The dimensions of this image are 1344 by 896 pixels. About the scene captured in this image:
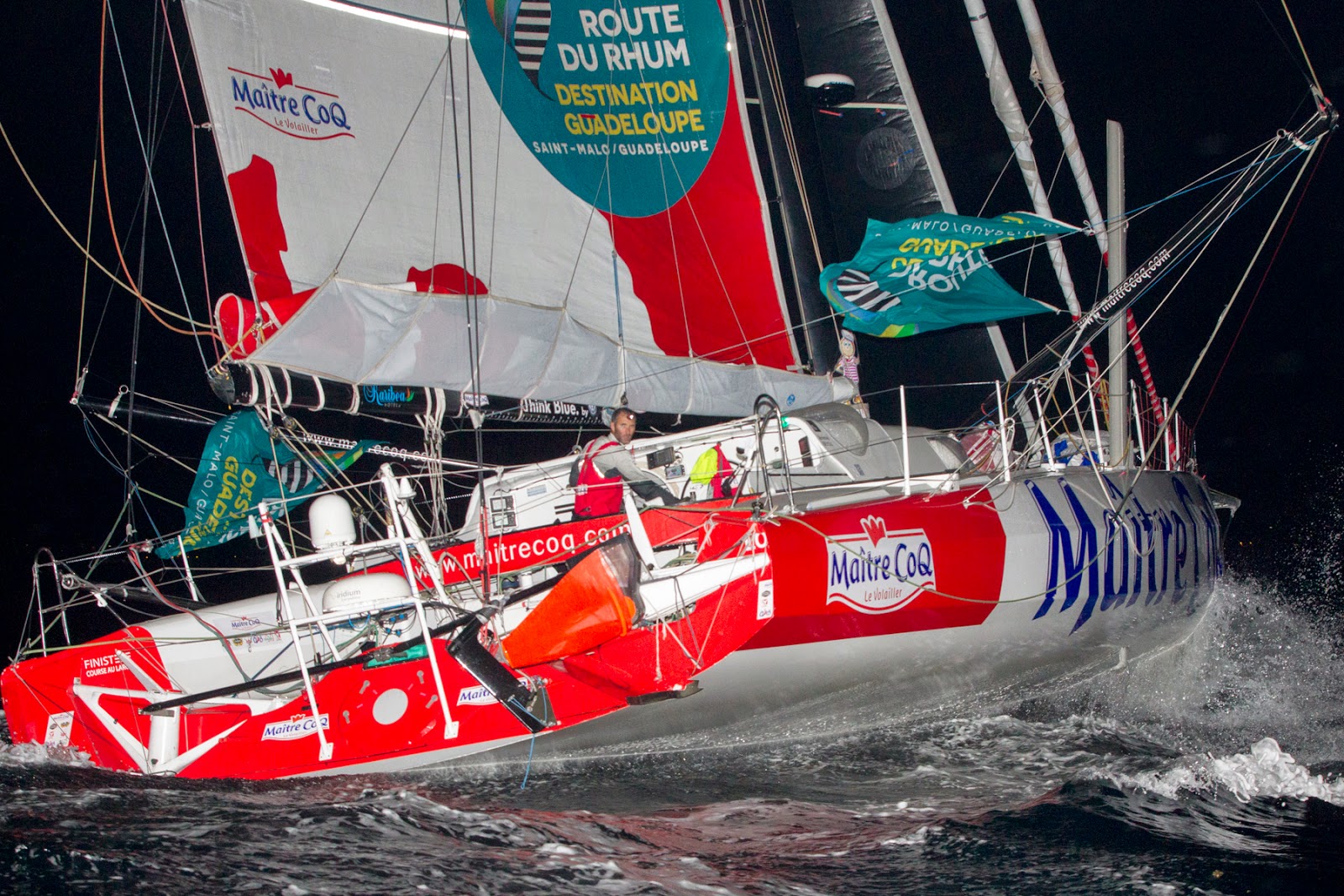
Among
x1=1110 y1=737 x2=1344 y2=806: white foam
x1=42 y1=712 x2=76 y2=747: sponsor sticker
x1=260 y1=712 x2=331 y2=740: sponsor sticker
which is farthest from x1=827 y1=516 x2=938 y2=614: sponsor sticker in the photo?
x1=42 y1=712 x2=76 y2=747: sponsor sticker

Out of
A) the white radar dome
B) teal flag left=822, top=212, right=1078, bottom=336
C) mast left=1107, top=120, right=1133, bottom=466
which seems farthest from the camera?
mast left=1107, top=120, right=1133, bottom=466

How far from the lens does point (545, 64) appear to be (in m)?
5.75

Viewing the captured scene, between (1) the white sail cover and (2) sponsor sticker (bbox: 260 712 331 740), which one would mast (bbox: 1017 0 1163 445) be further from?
(2) sponsor sticker (bbox: 260 712 331 740)

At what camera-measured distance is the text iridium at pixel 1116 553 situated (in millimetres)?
4566

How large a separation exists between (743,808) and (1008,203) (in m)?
8.61

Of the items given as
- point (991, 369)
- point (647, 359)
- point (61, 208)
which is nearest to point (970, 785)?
point (647, 359)

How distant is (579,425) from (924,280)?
215 cm

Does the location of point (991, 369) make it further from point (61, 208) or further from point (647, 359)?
point (61, 208)

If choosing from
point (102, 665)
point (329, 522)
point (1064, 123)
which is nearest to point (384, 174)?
point (329, 522)

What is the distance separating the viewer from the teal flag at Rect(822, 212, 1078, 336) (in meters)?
4.79

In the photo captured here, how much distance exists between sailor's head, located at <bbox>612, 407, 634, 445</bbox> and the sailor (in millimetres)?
91

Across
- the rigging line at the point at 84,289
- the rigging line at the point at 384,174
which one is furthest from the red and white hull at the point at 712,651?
the rigging line at the point at 384,174

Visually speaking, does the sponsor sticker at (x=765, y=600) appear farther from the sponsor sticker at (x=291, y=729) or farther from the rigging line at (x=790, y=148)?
the rigging line at (x=790, y=148)

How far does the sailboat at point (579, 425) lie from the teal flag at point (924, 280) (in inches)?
1.0
